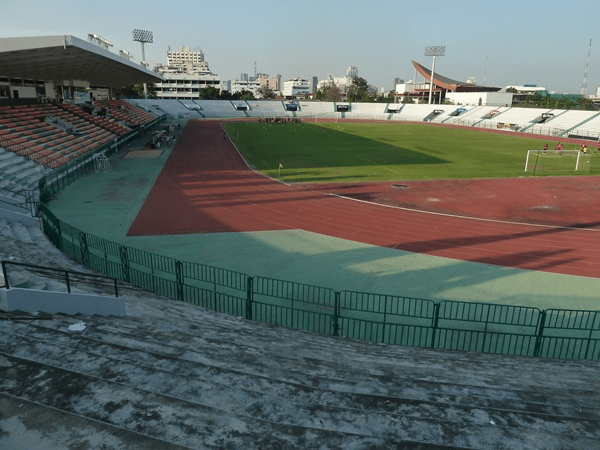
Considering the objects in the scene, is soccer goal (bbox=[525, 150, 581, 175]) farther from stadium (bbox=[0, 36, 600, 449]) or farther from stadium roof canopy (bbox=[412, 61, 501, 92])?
stadium roof canopy (bbox=[412, 61, 501, 92])

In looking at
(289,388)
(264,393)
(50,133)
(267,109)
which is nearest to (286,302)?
(289,388)

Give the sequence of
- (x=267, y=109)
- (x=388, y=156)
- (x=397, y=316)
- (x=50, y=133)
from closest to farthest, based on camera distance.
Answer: (x=397, y=316)
(x=50, y=133)
(x=388, y=156)
(x=267, y=109)

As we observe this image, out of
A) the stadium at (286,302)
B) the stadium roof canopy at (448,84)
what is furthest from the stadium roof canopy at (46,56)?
the stadium roof canopy at (448,84)

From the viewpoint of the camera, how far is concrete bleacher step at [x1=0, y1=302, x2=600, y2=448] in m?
6.36

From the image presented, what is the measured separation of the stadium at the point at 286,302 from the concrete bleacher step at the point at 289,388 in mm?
44

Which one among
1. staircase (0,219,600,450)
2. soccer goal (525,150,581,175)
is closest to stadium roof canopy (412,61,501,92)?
soccer goal (525,150,581,175)

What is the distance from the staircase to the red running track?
947 centimetres

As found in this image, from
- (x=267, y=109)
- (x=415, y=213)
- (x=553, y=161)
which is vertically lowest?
(x=415, y=213)

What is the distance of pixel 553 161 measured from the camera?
42750mm

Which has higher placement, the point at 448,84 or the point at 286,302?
the point at 448,84

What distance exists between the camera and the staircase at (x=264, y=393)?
6.07 meters

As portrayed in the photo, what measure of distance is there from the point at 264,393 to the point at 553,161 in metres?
44.7

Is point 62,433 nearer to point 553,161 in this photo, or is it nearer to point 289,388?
point 289,388

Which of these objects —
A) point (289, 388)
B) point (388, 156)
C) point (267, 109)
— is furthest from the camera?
point (267, 109)
